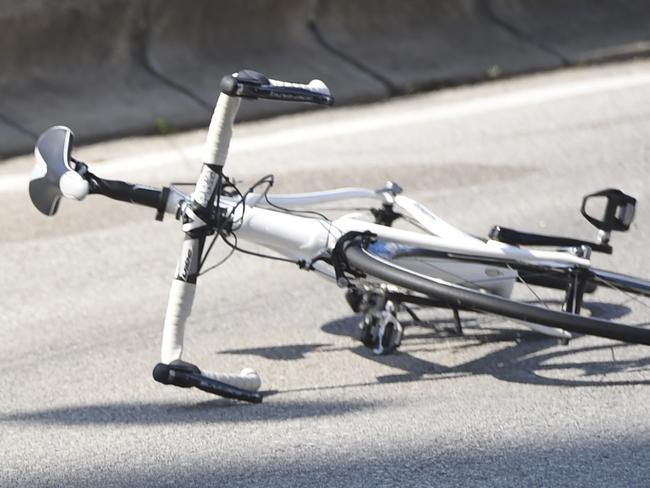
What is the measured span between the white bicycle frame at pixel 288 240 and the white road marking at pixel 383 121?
3193mm

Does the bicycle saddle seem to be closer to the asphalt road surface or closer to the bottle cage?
the asphalt road surface

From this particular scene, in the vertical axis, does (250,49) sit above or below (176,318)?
above

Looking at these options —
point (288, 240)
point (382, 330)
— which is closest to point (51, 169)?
point (288, 240)

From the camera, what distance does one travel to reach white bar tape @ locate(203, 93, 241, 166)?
4863mm

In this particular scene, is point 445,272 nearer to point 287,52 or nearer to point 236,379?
point 236,379

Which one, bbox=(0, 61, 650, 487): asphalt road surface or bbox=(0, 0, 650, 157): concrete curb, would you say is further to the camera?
bbox=(0, 0, 650, 157): concrete curb

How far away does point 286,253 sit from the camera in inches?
208

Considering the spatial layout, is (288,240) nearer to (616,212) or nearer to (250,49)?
(616,212)

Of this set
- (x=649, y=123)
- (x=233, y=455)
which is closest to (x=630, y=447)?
(x=233, y=455)

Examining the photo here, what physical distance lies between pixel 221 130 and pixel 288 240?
1.84 feet

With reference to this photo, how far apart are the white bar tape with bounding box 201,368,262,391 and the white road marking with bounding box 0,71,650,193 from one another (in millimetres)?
3357

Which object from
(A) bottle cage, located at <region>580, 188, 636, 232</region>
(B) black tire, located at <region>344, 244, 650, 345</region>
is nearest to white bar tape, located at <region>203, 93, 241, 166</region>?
(B) black tire, located at <region>344, 244, 650, 345</region>

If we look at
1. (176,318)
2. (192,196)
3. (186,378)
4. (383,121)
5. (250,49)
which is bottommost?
(186,378)

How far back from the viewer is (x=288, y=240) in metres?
5.20
